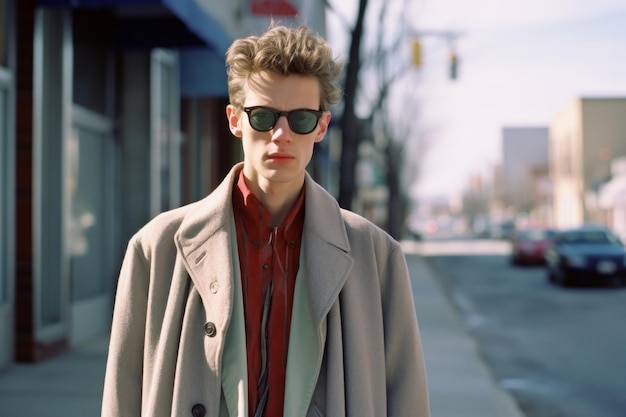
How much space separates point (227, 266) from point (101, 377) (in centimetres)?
583

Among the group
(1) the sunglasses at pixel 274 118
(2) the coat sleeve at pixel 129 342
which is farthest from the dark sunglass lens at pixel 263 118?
(2) the coat sleeve at pixel 129 342

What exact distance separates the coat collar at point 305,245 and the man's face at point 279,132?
0.15 metres

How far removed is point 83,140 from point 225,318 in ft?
27.8

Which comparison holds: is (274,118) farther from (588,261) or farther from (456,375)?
(588,261)

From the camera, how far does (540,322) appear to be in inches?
534

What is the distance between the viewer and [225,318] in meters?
2.22

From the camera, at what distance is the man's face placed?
2240 millimetres

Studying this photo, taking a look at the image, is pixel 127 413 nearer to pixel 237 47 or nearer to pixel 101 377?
pixel 237 47

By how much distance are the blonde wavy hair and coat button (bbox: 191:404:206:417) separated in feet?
2.71

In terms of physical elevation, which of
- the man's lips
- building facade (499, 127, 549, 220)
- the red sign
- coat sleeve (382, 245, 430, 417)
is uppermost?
building facade (499, 127, 549, 220)

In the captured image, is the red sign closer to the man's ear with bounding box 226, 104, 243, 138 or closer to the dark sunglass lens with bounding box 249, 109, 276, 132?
the man's ear with bounding box 226, 104, 243, 138

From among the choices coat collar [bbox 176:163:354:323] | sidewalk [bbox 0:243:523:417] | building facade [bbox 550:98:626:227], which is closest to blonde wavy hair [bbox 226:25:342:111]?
coat collar [bbox 176:163:354:323]

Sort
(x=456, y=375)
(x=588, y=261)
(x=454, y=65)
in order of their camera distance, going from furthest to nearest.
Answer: (x=454, y=65)
(x=588, y=261)
(x=456, y=375)

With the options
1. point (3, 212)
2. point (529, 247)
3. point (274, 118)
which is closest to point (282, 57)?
point (274, 118)
